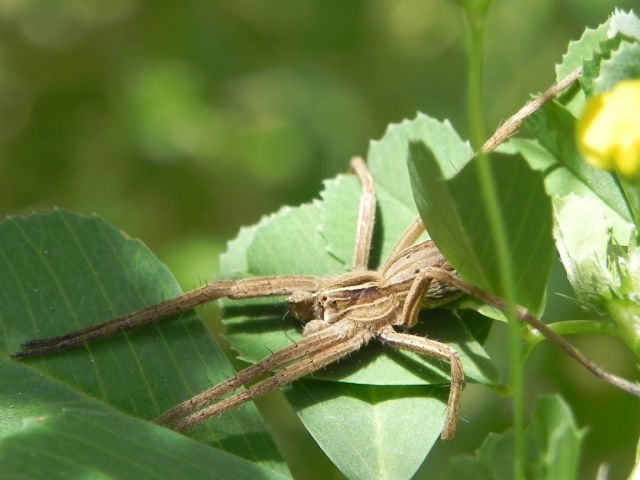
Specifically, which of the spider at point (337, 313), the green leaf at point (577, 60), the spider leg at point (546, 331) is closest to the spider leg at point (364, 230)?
the spider at point (337, 313)

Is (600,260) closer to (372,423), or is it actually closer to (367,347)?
(372,423)

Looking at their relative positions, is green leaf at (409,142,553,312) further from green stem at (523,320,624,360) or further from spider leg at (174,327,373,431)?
spider leg at (174,327,373,431)

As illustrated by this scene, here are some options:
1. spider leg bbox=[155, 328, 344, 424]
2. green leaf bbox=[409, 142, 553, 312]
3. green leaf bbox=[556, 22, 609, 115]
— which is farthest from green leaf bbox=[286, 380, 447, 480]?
green leaf bbox=[556, 22, 609, 115]

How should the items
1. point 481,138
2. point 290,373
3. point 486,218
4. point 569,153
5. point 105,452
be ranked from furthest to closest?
point 290,373, point 569,153, point 486,218, point 105,452, point 481,138

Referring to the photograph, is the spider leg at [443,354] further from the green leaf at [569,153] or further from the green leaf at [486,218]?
the green leaf at [569,153]

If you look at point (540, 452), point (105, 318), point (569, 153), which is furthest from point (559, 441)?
point (105, 318)
